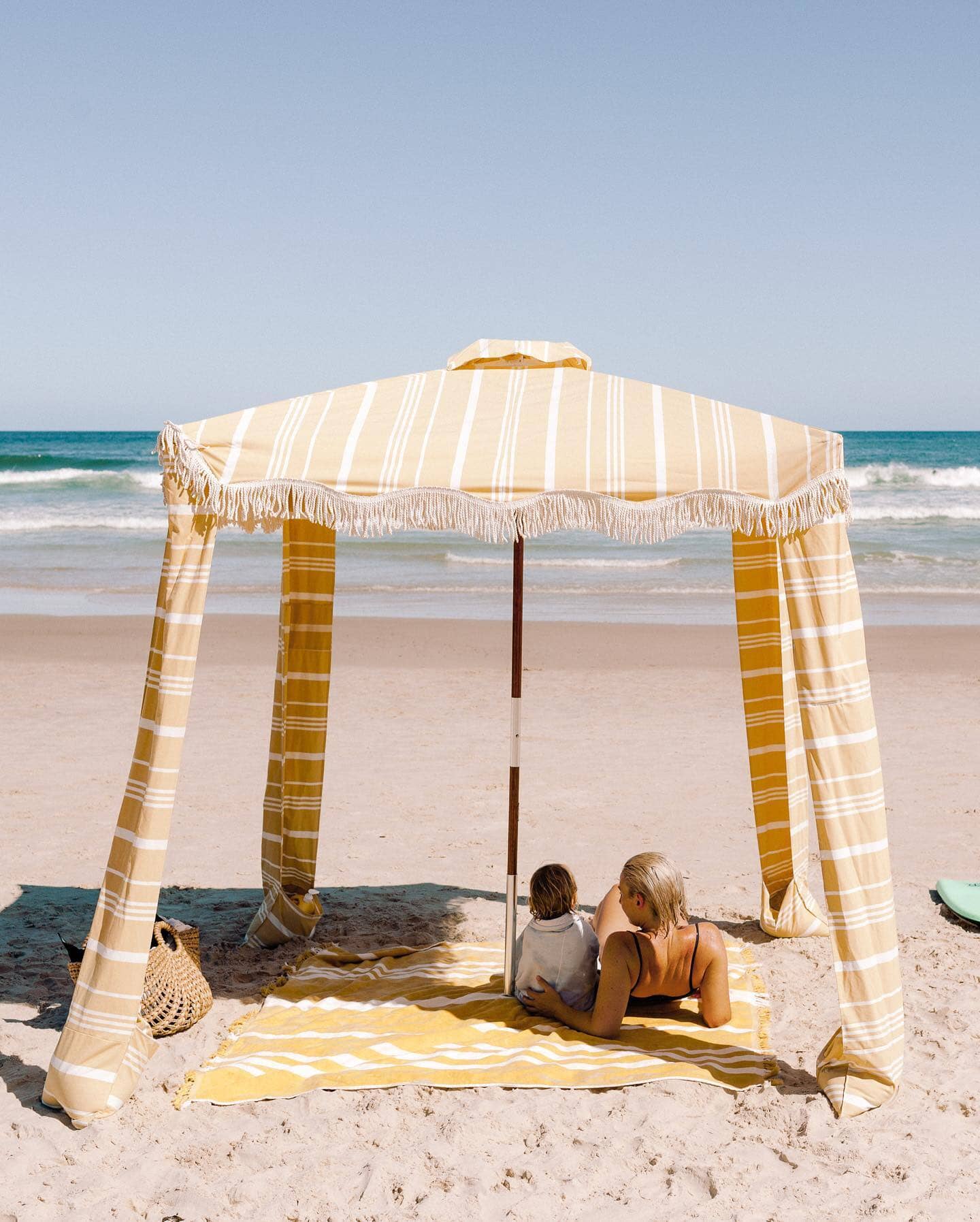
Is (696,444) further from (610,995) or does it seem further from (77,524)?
(77,524)

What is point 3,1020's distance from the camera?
162 inches

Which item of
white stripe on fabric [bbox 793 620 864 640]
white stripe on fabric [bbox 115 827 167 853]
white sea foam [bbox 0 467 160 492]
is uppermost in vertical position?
white sea foam [bbox 0 467 160 492]

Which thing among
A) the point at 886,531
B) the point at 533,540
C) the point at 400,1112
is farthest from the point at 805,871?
the point at 886,531

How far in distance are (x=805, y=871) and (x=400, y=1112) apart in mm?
2342

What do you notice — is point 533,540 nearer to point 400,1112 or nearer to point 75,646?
point 75,646

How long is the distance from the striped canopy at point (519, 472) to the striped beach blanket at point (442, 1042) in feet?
5.72

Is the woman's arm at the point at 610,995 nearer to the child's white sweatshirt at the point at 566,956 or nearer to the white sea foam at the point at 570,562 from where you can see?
the child's white sweatshirt at the point at 566,956

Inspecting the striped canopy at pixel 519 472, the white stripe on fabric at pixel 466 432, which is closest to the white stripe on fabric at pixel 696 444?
the striped canopy at pixel 519 472

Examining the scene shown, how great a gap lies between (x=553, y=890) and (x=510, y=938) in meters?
0.41

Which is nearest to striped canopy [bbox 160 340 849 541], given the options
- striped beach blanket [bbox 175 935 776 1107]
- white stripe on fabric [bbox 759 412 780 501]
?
white stripe on fabric [bbox 759 412 780 501]

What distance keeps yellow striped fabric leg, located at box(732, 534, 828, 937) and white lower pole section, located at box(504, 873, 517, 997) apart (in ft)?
4.21

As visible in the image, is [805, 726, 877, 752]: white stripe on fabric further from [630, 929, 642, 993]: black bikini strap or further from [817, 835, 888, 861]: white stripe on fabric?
[630, 929, 642, 993]: black bikini strap

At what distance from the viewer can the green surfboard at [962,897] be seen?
16.6 feet

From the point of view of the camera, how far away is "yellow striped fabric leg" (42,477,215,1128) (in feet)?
11.6
